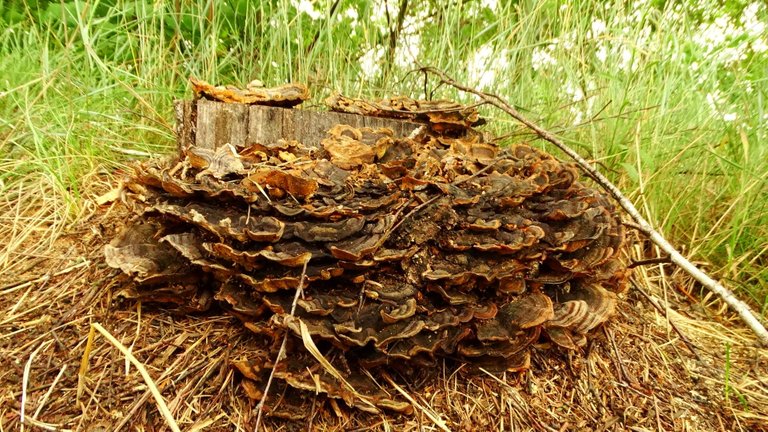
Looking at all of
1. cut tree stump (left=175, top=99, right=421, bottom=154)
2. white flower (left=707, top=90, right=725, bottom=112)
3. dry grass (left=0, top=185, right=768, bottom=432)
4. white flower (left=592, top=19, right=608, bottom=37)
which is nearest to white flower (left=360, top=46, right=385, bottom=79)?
cut tree stump (left=175, top=99, right=421, bottom=154)

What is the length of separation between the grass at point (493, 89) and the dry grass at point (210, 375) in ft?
0.96

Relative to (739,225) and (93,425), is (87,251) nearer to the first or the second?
(93,425)

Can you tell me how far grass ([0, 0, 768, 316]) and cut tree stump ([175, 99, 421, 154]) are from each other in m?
0.65

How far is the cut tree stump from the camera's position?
2.41m

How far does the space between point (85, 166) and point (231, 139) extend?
3.79ft

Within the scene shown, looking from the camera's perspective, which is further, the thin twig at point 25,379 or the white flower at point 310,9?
the white flower at point 310,9

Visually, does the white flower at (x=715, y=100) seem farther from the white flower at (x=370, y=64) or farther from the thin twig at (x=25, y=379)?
the thin twig at (x=25, y=379)

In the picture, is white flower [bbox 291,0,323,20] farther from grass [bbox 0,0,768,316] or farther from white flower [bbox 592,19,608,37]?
white flower [bbox 592,19,608,37]

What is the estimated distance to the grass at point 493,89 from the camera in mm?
2791

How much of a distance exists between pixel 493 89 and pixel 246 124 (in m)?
2.42

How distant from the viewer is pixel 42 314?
1.99m

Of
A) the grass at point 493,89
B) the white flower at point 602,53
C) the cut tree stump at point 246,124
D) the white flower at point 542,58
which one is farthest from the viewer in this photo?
the white flower at point 542,58

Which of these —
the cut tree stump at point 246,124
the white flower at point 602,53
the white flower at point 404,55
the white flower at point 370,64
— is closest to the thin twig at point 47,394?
the cut tree stump at point 246,124

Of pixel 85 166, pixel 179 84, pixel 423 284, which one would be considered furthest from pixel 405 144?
pixel 179 84
